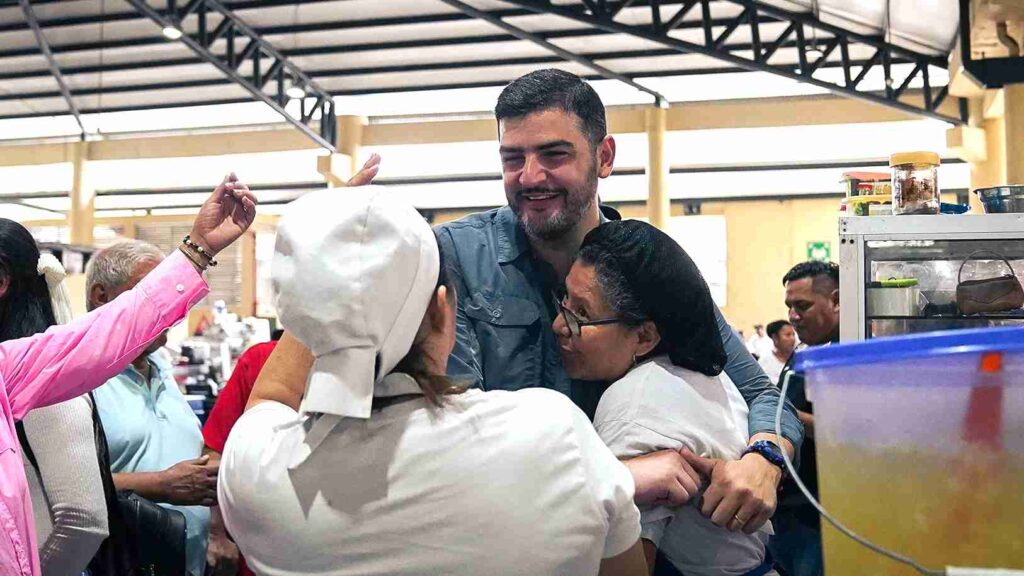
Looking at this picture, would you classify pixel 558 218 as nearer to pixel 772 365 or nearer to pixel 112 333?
pixel 112 333

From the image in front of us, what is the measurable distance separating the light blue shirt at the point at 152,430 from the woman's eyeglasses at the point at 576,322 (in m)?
1.43

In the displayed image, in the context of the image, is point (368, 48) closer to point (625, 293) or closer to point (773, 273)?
point (773, 273)

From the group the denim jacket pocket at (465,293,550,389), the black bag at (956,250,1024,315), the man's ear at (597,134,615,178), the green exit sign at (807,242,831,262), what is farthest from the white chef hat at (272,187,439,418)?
the green exit sign at (807,242,831,262)

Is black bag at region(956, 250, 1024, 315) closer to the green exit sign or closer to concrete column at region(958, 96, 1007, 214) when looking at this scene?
concrete column at region(958, 96, 1007, 214)

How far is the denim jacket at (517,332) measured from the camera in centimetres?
177

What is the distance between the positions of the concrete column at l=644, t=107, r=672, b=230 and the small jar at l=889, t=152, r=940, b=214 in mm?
8774

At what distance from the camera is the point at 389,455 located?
1.17m

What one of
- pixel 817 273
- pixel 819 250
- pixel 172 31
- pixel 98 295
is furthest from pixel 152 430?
pixel 819 250

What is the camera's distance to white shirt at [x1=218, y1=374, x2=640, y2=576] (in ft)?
3.82

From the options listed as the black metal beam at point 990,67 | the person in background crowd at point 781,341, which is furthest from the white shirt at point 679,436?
the black metal beam at point 990,67

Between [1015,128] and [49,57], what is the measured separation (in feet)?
31.8

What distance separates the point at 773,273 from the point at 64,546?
46.1 feet

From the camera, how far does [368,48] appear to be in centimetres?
1067

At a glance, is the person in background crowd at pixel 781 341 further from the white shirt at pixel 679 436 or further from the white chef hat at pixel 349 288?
the white chef hat at pixel 349 288
